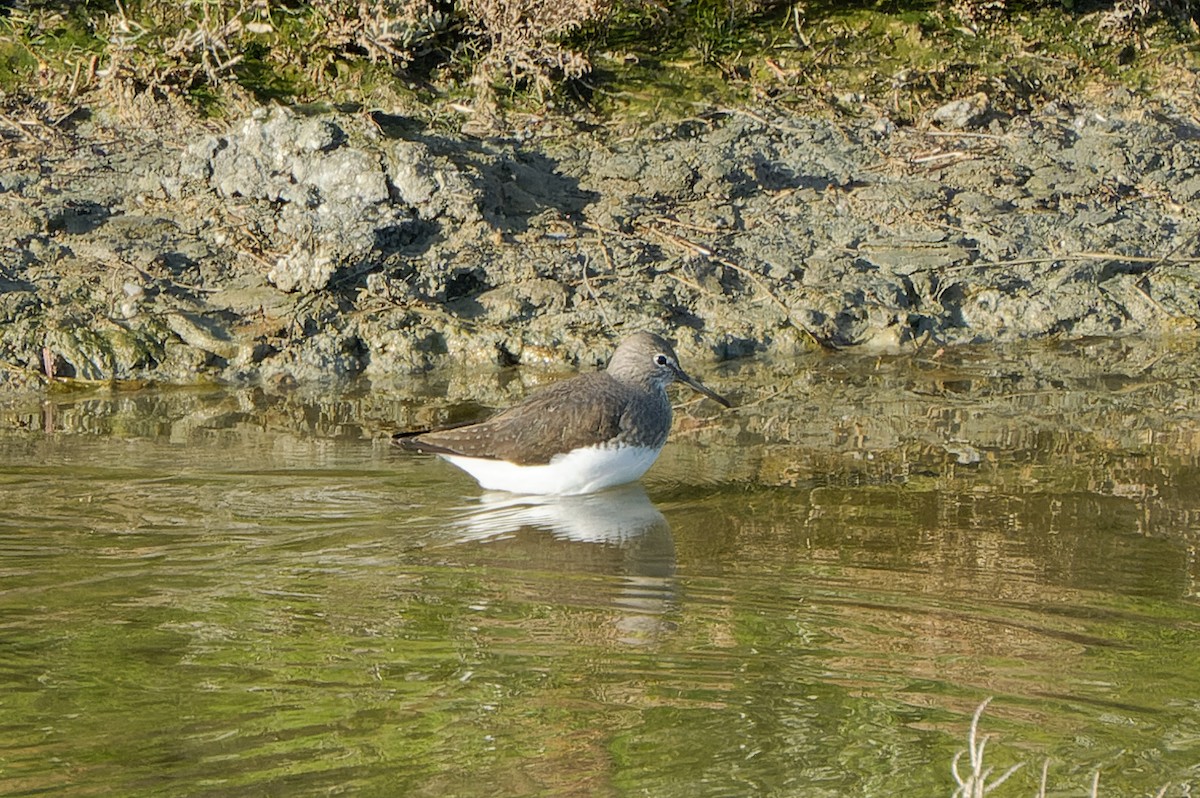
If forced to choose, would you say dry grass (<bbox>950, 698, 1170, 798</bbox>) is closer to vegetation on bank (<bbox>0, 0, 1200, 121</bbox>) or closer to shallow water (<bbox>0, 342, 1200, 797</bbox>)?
shallow water (<bbox>0, 342, 1200, 797</bbox>)

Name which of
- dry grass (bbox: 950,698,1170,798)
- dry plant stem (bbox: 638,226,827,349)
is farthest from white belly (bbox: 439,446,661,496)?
dry grass (bbox: 950,698,1170,798)

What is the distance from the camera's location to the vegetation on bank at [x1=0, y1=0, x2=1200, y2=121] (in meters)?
11.2

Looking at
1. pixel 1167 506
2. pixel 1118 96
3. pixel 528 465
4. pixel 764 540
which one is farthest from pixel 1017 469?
pixel 1118 96

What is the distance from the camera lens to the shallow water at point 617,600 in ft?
15.6

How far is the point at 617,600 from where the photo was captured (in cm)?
611

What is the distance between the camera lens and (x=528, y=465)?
7730mm

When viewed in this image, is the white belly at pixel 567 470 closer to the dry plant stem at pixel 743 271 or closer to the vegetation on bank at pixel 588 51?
the dry plant stem at pixel 743 271

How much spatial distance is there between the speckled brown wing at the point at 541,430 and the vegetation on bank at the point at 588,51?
12.5ft

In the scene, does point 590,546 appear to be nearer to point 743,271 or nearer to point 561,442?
point 561,442

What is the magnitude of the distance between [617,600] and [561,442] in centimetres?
177

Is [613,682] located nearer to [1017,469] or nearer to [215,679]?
[215,679]

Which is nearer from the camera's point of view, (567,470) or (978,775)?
(978,775)

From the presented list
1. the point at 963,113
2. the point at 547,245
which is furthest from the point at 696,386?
the point at 963,113

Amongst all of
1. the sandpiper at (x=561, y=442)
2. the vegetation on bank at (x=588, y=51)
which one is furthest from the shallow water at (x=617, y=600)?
the vegetation on bank at (x=588, y=51)
